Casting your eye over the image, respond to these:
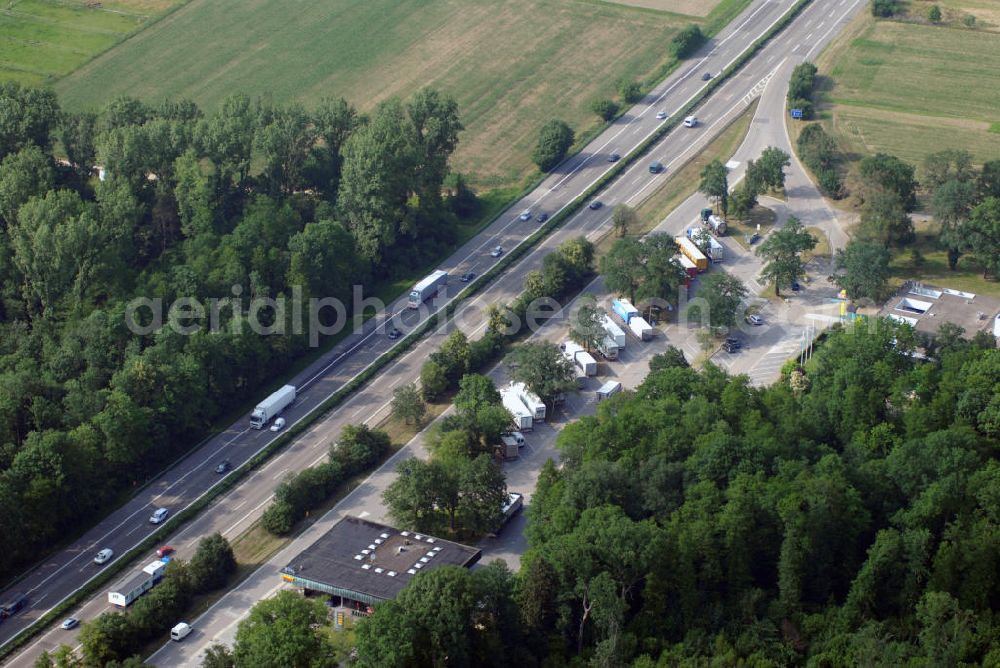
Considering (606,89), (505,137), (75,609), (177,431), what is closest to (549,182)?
(505,137)

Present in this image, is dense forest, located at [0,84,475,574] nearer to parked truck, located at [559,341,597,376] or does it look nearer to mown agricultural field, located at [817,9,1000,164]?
parked truck, located at [559,341,597,376]

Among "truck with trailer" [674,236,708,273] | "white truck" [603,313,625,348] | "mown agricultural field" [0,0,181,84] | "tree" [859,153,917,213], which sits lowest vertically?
"white truck" [603,313,625,348]

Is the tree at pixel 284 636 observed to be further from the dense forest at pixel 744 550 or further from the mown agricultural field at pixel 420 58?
the mown agricultural field at pixel 420 58

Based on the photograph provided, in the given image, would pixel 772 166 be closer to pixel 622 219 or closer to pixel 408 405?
pixel 622 219

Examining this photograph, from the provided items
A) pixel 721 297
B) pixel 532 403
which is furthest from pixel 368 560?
A: pixel 721 297

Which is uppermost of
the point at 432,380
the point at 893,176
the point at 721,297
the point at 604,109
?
the point at 604,109

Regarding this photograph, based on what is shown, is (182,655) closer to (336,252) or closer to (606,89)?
(336,252)

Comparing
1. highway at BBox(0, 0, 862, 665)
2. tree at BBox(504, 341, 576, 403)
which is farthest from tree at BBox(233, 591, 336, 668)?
tree at BBox(504, 341, 576, 403)

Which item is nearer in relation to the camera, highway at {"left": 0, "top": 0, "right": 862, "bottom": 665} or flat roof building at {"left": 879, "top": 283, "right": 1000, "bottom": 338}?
highway at {"left": 0, "top": 0, "right": 862, "bottom": 665}
